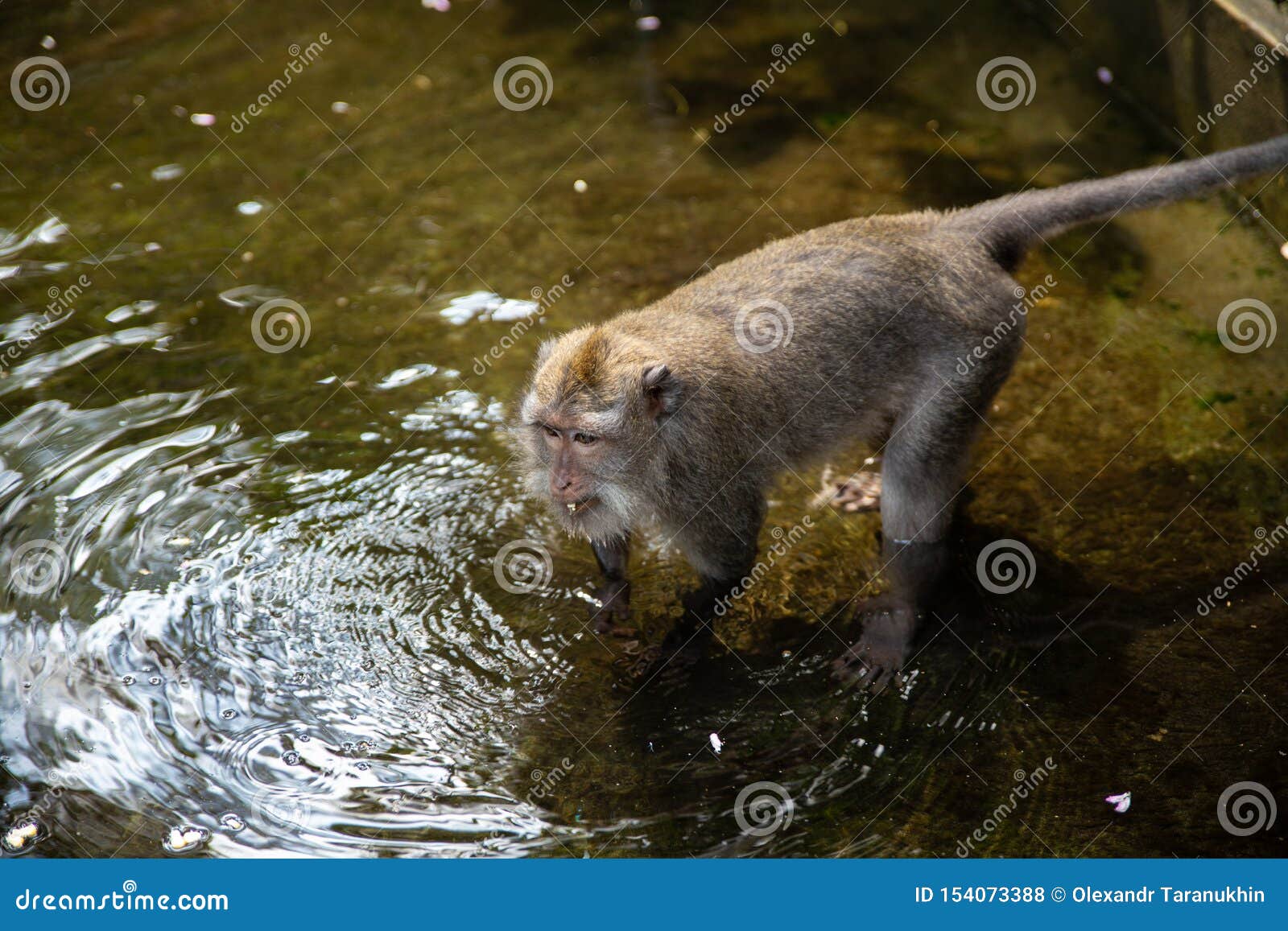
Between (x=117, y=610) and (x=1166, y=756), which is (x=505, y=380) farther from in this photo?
(x=1166, y=756)

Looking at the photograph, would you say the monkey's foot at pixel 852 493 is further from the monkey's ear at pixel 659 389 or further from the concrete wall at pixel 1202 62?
the concrete wall at pixel 1202 62

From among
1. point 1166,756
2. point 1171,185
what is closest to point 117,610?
point 1166,756

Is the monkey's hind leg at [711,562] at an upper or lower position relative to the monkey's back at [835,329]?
lower

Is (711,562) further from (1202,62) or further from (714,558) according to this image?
(1202,62)

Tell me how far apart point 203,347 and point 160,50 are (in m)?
4.67

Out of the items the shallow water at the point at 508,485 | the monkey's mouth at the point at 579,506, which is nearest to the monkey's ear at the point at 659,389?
the monkey's mouth at the point at 579,506

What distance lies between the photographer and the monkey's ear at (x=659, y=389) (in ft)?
17.0

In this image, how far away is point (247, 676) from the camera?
18.5 feet

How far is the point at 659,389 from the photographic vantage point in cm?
529

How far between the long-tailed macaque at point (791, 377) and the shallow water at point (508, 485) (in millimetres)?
655

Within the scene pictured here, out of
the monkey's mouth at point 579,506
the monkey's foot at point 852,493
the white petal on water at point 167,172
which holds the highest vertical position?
the white petal on water at point 167,172

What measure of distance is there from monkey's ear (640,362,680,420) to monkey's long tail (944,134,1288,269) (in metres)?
1.91

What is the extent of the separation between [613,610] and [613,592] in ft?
0.30

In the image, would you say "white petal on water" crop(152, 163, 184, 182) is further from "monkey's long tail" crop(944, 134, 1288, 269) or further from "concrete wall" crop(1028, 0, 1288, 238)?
"concrete wall" crop(1028, 0, 1288, 238)
